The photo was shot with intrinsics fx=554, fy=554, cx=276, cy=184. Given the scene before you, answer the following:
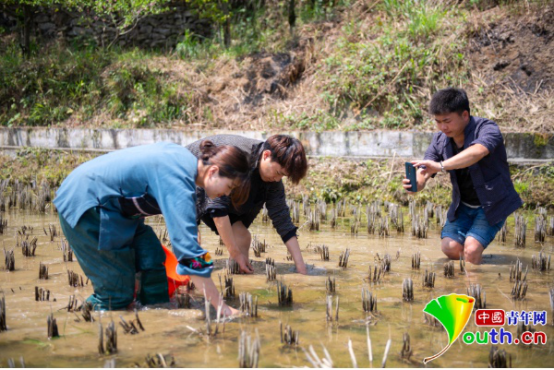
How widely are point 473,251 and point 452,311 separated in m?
1.59

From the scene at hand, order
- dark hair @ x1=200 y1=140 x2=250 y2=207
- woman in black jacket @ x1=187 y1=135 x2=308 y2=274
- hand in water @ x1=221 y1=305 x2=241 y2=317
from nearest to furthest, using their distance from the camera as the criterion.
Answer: dark hair @ x1=200 y1=140 x2=250 y2=207
hand in water @ x1=221 y1=305 x2=241 y2=317
woman in black jacket @ x1=187 y1=135 x2=308 y2=274

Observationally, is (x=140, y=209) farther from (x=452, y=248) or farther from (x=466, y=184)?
(x=466, y=184)

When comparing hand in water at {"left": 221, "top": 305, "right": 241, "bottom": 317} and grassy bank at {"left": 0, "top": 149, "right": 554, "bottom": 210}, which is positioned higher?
grassy bank at {"left": 0, "top": 149, "right": 554, "bottom": 210}

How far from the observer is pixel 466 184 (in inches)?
207

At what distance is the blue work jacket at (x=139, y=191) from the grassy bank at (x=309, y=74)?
22.2ft

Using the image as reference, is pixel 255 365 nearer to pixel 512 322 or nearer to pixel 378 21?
pixel 512 322

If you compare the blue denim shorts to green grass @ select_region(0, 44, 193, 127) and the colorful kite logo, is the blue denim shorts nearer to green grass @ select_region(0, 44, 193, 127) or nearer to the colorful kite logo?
the colorful kite logo

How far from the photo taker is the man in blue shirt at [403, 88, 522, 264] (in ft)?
15.8

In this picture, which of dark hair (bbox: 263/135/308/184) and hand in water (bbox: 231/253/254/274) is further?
hand in water (bbox: 231/253/254/274)

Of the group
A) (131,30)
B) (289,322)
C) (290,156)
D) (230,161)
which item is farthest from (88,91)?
(289,322)

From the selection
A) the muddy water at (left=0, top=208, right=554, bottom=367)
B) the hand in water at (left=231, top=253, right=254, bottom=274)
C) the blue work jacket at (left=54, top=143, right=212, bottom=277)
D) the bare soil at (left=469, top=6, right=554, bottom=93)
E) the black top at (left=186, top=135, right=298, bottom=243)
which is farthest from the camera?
the bare soil at (left=469, top=6, right=554, bottom=93)

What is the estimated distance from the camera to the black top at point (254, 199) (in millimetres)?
4320

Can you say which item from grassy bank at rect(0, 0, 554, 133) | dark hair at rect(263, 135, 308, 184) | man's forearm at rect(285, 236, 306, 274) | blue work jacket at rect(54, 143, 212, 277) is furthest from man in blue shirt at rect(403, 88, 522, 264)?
grassy bank at rect(0, 0, 554, 133)

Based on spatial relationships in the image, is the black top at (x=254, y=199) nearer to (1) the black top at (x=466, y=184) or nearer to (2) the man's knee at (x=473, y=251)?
(2) the man's knee at (x=473, y=251)
